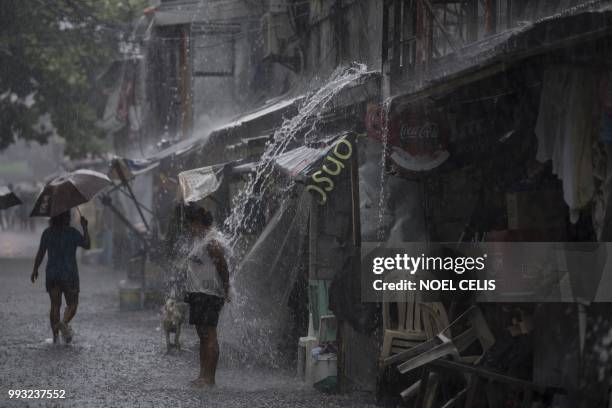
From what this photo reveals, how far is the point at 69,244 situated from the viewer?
12234 mm

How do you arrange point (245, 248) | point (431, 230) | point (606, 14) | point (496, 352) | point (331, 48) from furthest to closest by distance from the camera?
1. point (331, 48)
2. point (245, 248)
3. point (431, 230)
4. point (496, 352)
5. point (606, 14)

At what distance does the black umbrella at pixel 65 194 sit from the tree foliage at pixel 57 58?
42.6ft

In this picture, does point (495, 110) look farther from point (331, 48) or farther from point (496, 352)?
point (331, 48)

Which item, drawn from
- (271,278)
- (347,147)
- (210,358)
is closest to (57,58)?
(271,278)

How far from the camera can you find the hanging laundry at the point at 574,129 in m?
6.48

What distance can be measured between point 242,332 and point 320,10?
647cm

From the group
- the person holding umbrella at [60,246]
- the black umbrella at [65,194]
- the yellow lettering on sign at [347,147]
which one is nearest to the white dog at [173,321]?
the person holding umbrella at [60,246]

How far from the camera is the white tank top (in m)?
9.12

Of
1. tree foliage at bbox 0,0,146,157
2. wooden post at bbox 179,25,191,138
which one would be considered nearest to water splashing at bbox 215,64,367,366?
wooden post at bbox 179,25,191,138

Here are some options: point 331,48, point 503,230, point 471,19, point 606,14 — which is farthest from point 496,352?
point 331,48

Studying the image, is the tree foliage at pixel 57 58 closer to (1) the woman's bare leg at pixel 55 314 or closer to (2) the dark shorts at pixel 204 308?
(1) the woman's bare leg at pixel 55 314

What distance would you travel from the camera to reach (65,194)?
12180 mm

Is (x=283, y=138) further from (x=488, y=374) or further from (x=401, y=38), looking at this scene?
(x=488, y=374)

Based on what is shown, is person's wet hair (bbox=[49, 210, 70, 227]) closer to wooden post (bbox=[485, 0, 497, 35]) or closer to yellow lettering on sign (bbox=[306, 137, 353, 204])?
A: yellow lettering on sign (bbox=[306, 137, 353, 204])
